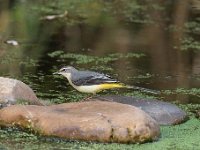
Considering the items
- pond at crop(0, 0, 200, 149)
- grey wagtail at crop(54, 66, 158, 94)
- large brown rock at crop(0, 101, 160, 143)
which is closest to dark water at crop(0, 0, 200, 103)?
pond at crop(0, 0, 200, 149)

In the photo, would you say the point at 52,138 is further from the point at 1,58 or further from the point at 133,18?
the point at 133,18

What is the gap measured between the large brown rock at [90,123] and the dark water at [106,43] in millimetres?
1697

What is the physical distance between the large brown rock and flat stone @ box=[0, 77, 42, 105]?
41 cm

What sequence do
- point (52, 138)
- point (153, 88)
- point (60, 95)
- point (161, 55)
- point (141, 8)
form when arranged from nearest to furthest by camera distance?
1. point (52, 138)
2. point (60, 95)
3. point (153, 88)
4. point (161, 55)
5. point (141, 8)

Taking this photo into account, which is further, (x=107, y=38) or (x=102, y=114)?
(x=107, y=38)

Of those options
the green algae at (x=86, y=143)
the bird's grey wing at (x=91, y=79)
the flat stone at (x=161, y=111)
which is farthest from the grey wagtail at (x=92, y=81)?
the green algae at (x=86, y=143)

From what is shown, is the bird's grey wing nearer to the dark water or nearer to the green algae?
the dark water

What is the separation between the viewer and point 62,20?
47.7ft

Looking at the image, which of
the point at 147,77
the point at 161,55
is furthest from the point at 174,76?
the point at 161,55

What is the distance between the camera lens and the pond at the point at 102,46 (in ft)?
30.3

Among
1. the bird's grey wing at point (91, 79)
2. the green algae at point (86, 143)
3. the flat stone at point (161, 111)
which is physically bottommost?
the green algae at point (86, 143)

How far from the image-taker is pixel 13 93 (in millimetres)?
7465

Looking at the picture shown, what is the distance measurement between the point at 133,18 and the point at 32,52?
4056mm

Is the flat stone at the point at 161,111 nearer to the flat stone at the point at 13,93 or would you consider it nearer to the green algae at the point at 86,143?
the green algae at the point at 86,143
